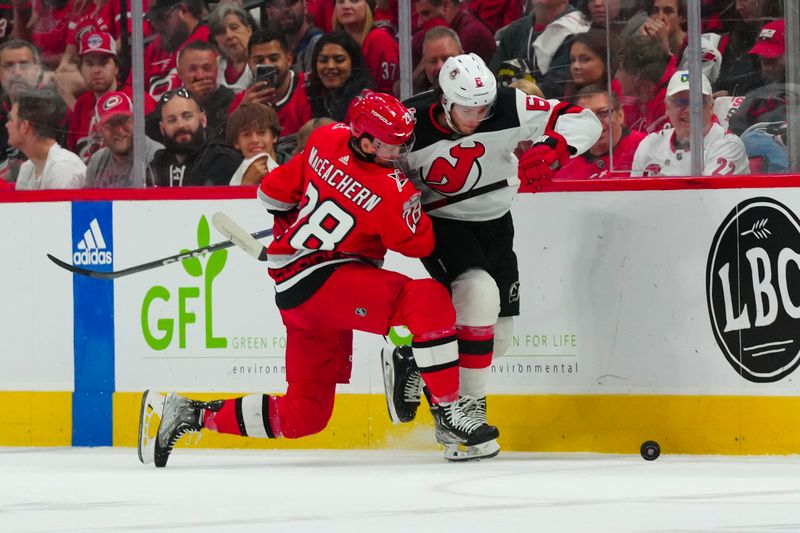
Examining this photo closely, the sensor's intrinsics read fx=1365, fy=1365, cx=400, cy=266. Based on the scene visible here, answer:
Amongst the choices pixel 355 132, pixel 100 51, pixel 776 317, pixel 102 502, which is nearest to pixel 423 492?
pixel 102 502

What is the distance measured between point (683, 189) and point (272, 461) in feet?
5.21

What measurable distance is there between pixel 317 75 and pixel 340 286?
1080 millimetres

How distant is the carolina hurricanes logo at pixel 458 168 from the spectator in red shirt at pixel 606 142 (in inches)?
18.6

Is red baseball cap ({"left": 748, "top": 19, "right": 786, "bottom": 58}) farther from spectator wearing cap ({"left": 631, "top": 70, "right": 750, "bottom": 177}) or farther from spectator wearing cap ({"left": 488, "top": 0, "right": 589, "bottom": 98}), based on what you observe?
spectator wearing cap ({"left": 488, "top": 0, "right": 589, "bottom": 98})

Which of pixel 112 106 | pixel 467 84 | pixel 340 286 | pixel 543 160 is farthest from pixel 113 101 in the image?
pixel 543 160

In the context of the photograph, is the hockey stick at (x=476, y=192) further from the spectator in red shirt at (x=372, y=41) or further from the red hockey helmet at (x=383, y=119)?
the spectator in red shirt at (x=372, y=41)

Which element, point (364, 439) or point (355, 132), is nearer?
point (355, 132)

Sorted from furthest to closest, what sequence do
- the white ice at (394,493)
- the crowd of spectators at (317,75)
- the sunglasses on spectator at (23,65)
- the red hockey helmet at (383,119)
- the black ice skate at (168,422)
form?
the sunglasses on spectator at (23,65), the crowd of spectators at (317,75), the black ice skate at (168,422), the red hockey helmet at (383,119), the white ice at (394,493)

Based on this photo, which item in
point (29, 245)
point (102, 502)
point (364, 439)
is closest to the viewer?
point (102, 502)

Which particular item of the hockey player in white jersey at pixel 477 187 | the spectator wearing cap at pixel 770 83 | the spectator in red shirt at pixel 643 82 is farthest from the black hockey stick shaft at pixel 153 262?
the spectator wearing cap at pixel 770 83

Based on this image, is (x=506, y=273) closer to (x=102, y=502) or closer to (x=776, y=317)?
(x=776, y=317)

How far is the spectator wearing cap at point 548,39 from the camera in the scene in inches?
179

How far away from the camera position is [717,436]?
14.2 feet

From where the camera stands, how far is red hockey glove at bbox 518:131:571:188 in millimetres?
4109
